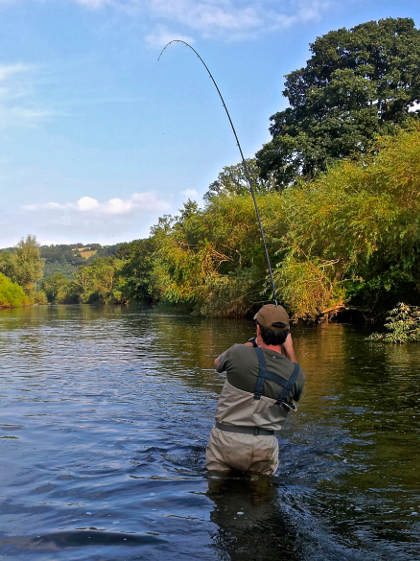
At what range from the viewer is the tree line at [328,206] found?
21469 millimetres

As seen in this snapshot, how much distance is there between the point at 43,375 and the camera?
14.0 metres

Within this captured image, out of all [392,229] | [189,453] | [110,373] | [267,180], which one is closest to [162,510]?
[189,453]

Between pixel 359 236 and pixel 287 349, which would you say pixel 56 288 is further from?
pixel 287 349

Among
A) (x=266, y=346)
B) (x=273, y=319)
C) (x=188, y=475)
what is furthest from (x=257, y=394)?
(x=188, y=475)

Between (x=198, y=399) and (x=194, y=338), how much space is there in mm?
12210

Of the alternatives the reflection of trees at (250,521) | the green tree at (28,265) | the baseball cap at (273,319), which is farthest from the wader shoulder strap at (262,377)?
the green tree at (28,265)

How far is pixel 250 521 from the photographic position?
15.7 ft

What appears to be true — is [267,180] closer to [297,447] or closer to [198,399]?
[198,399]

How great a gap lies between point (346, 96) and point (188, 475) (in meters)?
37.4

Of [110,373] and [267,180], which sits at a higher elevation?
[267,180]

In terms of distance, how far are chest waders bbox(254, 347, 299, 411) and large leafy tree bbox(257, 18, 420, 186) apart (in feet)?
113

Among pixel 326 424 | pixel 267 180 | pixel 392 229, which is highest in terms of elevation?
pixel 267 180

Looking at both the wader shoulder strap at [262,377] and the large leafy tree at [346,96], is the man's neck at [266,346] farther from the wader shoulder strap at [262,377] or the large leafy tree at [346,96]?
the large leafy tree at [346,96]

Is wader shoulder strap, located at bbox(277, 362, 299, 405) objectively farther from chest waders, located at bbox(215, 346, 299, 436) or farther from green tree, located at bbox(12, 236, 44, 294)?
green tree, located at bbox(12, 236, 44, 294)
